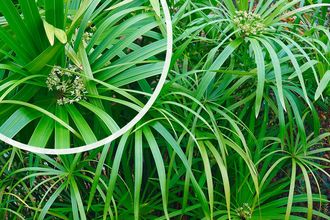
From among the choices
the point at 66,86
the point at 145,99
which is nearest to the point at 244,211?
the point at 145,99

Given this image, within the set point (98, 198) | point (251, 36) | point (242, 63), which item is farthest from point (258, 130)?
point (98, 198)

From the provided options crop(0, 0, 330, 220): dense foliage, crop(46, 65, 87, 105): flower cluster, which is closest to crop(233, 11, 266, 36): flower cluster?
crop(0, 0, 330, 220): dense foliage

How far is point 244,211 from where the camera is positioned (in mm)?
1388

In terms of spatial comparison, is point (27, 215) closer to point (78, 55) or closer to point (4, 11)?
point (78, 55)

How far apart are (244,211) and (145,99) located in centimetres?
39

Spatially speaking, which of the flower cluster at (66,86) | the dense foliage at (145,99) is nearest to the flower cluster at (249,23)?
the dense foliage at (145,99)

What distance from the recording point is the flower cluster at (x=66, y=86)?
1.18 metres

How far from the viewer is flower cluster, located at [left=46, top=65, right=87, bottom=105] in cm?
118

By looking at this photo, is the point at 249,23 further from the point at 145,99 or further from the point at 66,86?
the point at 66,86

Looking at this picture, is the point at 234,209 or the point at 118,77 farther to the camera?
the point at 234,209

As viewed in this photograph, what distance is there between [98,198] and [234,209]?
1.26 ft

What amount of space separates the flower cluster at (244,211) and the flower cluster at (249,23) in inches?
17.4

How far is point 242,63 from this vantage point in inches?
59.1

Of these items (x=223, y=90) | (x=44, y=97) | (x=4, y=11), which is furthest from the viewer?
(x=223, y=90)
